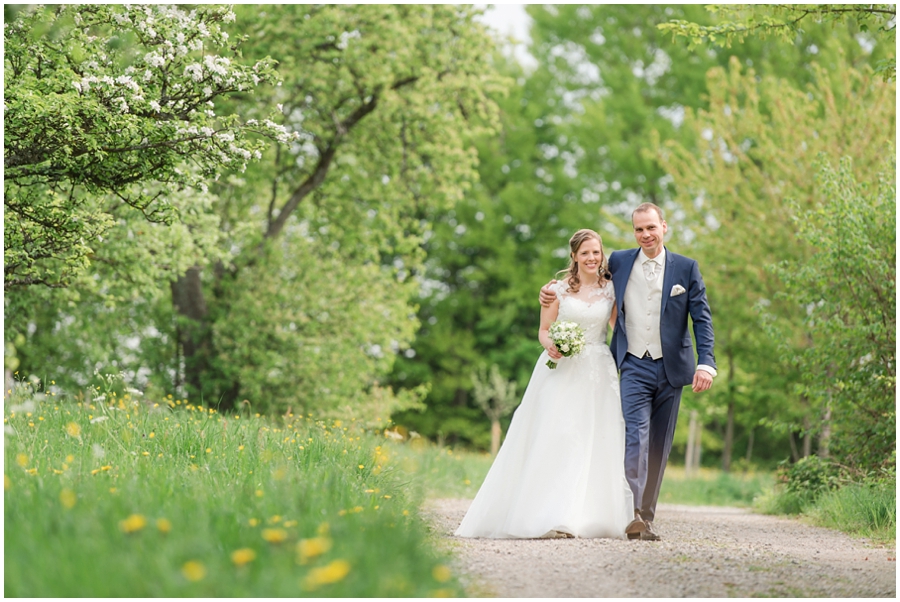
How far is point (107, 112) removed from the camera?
213 inches

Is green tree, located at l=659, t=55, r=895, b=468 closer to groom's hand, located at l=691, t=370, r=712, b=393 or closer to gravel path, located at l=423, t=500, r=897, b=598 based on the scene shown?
groom's hand, located at l=691, t=370, r=712, b=393

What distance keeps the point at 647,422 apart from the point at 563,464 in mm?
624

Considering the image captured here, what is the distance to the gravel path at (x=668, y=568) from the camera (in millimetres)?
3770

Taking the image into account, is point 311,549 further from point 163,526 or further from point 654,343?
point 654,343

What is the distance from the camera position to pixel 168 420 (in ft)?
20.0

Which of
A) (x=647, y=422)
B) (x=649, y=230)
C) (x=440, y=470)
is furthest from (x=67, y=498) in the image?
(x=440, y=470)

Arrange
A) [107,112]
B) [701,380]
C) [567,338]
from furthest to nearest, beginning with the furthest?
[567,338] → [701,380] → [107,112]

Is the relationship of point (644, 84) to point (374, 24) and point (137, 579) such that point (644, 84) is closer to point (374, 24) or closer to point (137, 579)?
point (374, 24)

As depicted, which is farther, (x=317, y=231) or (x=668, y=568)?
(x=317, y=231)

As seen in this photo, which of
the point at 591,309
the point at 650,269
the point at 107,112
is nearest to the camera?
the point at 107,112

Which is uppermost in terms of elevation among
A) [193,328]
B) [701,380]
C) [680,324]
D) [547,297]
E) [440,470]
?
[547,297]

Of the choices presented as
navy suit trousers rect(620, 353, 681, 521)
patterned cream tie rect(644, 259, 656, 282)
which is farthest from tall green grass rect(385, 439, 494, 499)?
patterned cream tie rect(644, 259, 656, 282)

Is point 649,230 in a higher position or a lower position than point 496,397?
higher

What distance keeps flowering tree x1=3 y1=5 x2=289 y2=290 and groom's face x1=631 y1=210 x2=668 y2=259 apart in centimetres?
252
